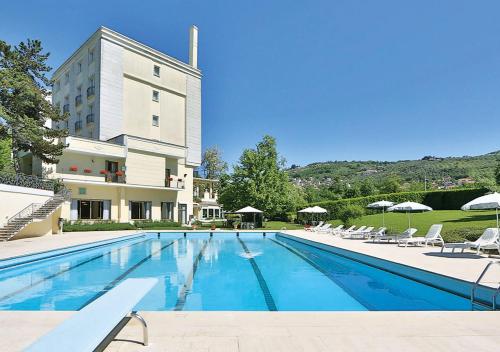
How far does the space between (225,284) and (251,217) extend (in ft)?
88.6

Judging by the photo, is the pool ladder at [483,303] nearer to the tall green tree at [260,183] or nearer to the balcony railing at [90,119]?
the tall green tree at [260,183]

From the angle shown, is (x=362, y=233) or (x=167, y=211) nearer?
(x=362, y=233)

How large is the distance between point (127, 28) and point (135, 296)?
36409 millimetres

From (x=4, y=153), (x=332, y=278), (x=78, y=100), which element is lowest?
(x=332, y=278)

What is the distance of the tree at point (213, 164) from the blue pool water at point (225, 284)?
4153cm

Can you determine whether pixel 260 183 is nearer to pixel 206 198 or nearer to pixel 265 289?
pixel 206 198

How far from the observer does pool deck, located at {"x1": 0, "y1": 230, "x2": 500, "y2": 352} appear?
3643mm

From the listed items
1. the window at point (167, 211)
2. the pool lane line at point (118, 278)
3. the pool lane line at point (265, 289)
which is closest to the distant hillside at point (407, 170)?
the window at point (167, 211)

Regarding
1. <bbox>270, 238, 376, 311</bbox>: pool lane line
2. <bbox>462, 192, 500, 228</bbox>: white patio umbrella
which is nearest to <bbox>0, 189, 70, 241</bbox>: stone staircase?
<bbox>270, 238, 376, 311</bbox>: pool lane line

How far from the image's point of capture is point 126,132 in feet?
105

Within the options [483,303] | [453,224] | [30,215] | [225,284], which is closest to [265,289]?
[225,284]
